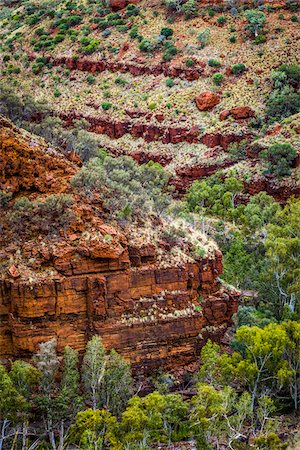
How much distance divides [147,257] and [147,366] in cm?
509

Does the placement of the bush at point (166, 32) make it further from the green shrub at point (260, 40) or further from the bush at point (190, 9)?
the green shrub at point (260, 40)

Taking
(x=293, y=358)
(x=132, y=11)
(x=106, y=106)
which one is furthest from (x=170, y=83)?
(x=293, y=358)

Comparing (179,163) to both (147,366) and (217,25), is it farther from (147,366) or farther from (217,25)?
(147,366)

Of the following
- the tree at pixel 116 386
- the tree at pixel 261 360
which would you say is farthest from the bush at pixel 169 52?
the tree at pixel 116 386

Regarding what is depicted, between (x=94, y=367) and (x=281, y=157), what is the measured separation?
38.3 metres

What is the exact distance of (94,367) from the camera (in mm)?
28984

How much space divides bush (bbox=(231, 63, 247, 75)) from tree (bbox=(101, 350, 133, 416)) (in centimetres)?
4985

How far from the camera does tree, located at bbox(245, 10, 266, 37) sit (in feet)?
254

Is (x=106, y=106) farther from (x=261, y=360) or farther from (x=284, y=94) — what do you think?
(x=261, y=360)

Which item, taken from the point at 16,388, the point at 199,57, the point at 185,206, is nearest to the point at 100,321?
the point at 16,388

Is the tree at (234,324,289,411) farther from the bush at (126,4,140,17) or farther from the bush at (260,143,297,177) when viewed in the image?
the bush at (126,4,140,17)

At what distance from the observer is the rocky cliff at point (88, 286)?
29.7 metres

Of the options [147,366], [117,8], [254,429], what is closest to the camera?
[254,429]

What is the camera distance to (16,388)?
28.1 m
